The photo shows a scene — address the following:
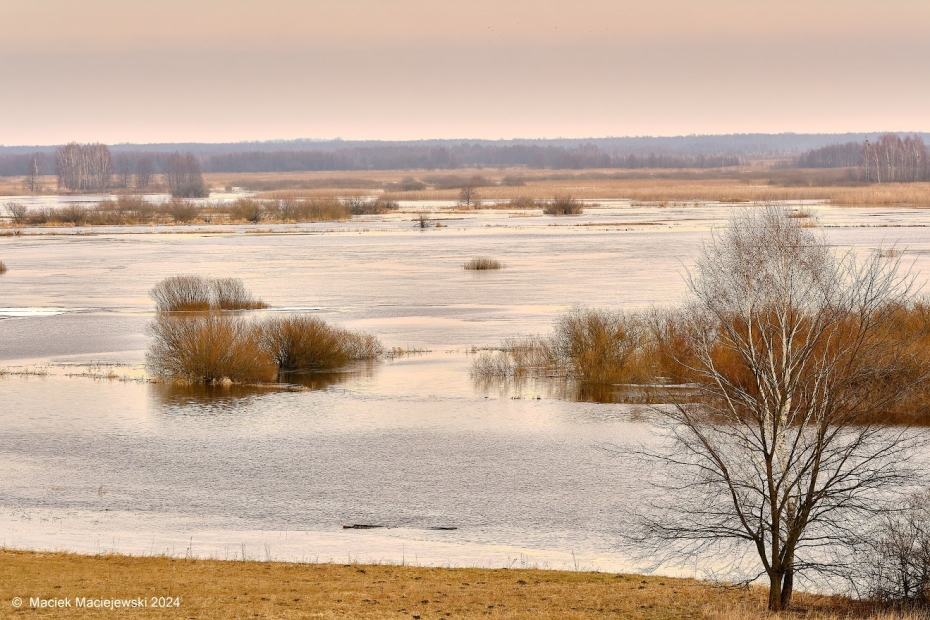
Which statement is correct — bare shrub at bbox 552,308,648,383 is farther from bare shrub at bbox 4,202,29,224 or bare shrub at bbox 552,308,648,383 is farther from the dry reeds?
bare shrub at bbox 4,202,29,224

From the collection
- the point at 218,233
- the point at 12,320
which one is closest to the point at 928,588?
the point at 12,320

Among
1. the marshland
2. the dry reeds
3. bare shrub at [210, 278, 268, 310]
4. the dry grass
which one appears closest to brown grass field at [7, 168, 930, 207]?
the dry grass

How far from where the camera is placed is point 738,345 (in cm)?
1257

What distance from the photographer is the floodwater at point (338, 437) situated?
51.2ft

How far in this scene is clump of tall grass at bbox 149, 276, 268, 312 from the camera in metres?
36.4

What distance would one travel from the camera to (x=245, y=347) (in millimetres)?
28547

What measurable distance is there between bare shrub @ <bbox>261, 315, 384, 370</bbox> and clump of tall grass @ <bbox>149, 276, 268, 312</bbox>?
247 inches

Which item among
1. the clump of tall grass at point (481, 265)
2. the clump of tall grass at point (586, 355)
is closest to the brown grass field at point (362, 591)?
the clump of tall grass at point (586, 355)

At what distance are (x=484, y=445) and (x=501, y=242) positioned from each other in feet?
141

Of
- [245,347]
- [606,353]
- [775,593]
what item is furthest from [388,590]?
[245,347]

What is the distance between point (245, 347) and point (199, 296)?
29.5 ft

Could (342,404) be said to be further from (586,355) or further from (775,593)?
(775,593)

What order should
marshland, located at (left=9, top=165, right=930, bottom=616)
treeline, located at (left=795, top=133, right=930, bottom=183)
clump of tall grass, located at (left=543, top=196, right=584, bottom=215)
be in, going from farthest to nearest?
treeline, located at (left=795, top=133, right=930, bottom=183) < clump of tall grass, located at (left=543, top=196, right=584, bottom=215) < marshland, located at (left=9, top=165, right=930, bottom=616)

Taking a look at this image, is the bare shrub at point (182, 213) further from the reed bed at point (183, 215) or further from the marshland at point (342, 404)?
the marshland at point (342, 404)
